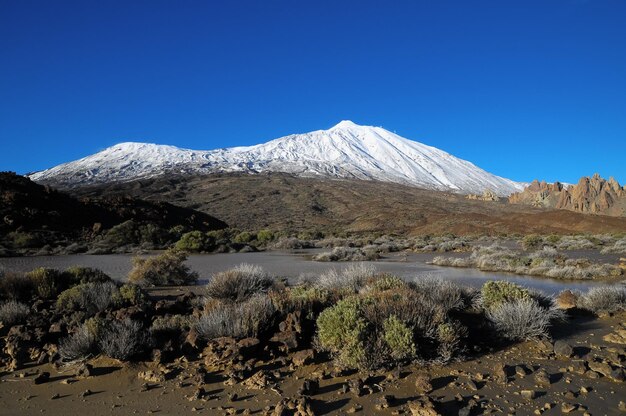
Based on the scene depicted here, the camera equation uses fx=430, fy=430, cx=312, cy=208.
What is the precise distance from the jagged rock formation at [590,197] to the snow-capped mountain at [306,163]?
4412cm

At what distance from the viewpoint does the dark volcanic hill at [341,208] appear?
155 ft

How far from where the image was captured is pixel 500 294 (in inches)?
314

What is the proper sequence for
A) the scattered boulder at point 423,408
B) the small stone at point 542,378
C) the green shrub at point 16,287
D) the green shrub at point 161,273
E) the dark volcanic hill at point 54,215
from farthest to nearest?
the dark volcanic hill at point 54,215 < the green shrub at point 161,273 < the green shrub at point 16,287 < the small stone at point 542,378 < the scattered boulder at point 423,408

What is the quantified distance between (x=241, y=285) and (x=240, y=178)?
9414 cm

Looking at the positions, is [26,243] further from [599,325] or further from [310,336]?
[599,325]

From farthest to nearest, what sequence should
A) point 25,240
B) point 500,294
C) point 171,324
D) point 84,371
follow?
point 25,240
point 500,294
point 171,324
point 84,371

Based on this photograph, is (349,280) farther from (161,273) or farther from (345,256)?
(345,256)

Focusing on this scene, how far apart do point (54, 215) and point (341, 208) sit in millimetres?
55936

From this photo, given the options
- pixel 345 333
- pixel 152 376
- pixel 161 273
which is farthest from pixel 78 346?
pixel 161 273

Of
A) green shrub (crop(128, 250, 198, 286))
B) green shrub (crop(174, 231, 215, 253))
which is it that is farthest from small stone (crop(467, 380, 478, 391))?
green shrub (crop(174, 231, 215, 253))

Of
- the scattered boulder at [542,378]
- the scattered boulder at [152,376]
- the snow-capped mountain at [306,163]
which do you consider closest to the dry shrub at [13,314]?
the scattered boulder at [152,376]

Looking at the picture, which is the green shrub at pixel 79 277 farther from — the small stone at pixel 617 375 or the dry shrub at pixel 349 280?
the small stone at pixel 617 375

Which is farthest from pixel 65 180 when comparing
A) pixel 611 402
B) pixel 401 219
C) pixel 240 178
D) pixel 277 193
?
pixel 611 402

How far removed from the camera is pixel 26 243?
77.0ft
